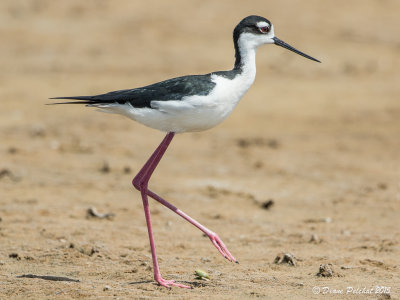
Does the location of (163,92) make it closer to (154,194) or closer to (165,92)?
(165,92)

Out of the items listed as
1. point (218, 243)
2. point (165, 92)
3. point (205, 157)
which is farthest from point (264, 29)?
point (205, 157)

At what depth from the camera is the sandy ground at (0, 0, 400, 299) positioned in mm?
5602

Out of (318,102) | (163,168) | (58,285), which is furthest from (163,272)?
(318,102)

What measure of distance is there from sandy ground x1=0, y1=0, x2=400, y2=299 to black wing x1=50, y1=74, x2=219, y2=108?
1.24 m

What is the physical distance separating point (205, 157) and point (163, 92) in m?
4.27

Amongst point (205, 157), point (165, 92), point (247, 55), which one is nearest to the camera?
point (165, 92)

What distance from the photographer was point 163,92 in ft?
17.4

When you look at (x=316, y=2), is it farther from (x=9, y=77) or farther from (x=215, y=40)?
(x=9, y=77)

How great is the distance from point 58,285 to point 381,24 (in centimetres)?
1201

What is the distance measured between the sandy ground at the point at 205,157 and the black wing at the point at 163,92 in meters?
1.24

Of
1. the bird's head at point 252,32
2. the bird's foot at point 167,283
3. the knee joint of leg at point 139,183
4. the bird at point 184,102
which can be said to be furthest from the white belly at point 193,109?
the bird's foot at point 167,283

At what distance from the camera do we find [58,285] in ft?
16.4

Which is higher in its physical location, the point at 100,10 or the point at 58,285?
the point at 100,10

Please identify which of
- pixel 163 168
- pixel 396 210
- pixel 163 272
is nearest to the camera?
pixel 163 272
